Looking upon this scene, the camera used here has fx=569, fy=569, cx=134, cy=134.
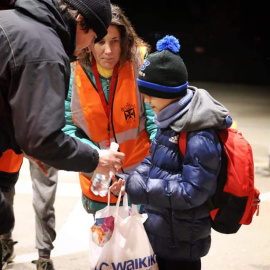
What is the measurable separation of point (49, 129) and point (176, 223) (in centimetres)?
113

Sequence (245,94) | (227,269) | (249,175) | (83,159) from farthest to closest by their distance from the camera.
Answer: (245,94) < (227,269) < (249,175) < (83,159)

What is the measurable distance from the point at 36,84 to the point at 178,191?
3.57 feet

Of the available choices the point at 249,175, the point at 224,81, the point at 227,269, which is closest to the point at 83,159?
the point at 249,175

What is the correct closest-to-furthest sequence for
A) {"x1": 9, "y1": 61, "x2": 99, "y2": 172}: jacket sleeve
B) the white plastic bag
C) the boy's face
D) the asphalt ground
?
Result: 1. {"x1": 9, "y1": 61, "x2": 99, "y2": 172}: jacket sleeve
2. the white plastic bag
3. the boy's face
4. the asphalt ground

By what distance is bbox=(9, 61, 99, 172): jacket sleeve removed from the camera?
2.37 m

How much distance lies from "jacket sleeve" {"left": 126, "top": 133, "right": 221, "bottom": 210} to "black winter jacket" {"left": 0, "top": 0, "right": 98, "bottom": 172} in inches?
29.5

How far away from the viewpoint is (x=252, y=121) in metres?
11.8

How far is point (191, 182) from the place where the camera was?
10.0 ft

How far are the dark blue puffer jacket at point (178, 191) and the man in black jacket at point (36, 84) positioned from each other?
634 millimetres

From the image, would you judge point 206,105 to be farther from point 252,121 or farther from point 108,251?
point 252,121

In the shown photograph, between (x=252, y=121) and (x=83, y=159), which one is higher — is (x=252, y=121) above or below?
below

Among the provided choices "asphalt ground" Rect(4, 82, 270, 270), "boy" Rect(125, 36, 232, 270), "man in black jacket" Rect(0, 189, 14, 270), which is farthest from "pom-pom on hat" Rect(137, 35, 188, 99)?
"asphalt ground" Rect(4, 82, 270, 270)

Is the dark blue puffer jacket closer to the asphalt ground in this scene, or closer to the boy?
the boy

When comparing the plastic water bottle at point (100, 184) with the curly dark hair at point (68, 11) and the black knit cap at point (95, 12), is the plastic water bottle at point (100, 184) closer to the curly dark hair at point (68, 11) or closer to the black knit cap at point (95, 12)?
the black knit cap at point (95, 12)
